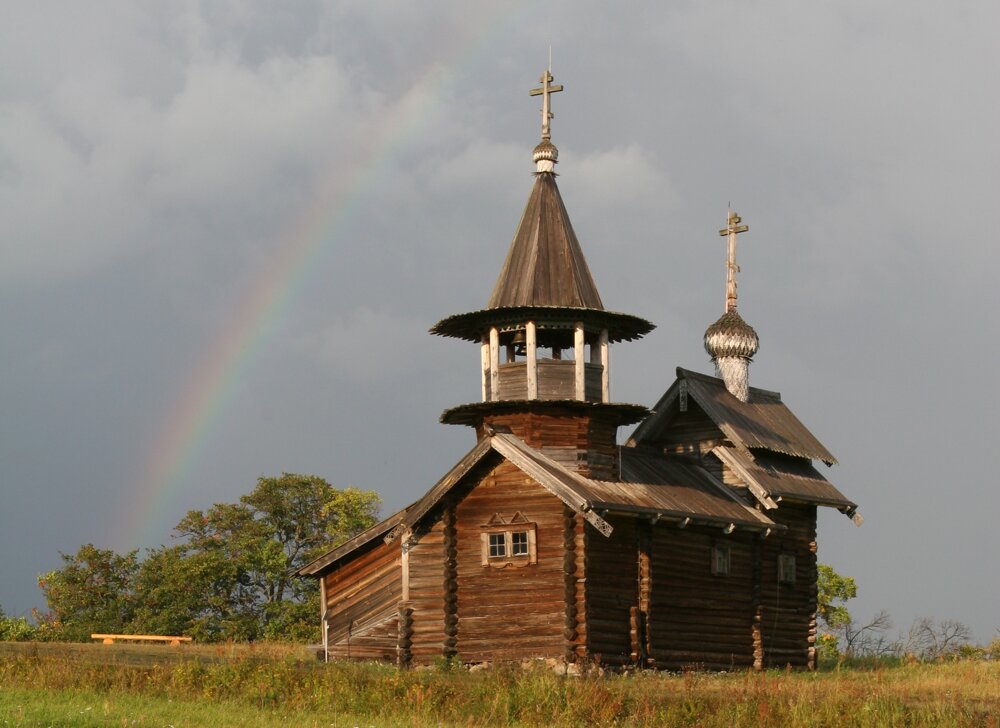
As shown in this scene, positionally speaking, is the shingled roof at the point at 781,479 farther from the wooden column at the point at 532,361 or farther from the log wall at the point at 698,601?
the wooden column at the point at 532,361

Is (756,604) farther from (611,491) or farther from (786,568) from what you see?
(611,491)

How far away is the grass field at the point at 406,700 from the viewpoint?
67.1 ft

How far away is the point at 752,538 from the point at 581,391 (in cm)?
768

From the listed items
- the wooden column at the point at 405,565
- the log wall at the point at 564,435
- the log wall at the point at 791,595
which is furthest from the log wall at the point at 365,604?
the log wall at the point at 791,595

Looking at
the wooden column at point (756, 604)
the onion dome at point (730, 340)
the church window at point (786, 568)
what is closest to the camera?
the wooden column at point (756, 604)

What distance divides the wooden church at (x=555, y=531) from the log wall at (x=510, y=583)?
3cm

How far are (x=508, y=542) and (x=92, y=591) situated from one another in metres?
27.8

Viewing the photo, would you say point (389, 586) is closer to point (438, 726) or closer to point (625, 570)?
point (625, 570)

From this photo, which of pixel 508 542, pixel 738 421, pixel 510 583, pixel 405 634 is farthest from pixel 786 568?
pixel 405 634

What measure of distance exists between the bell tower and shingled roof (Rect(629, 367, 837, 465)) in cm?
551

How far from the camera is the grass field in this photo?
20.5 m

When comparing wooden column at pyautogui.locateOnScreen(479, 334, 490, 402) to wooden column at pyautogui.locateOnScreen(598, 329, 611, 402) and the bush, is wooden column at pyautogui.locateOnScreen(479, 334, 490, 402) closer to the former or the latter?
wooden column at pyautogui.locateOnScreen(598, 329, 611, 402)

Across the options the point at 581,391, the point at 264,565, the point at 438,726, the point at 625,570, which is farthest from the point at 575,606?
the point at 264,565

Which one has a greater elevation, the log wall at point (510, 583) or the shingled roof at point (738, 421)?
the shingled roof at point (738, 421)
